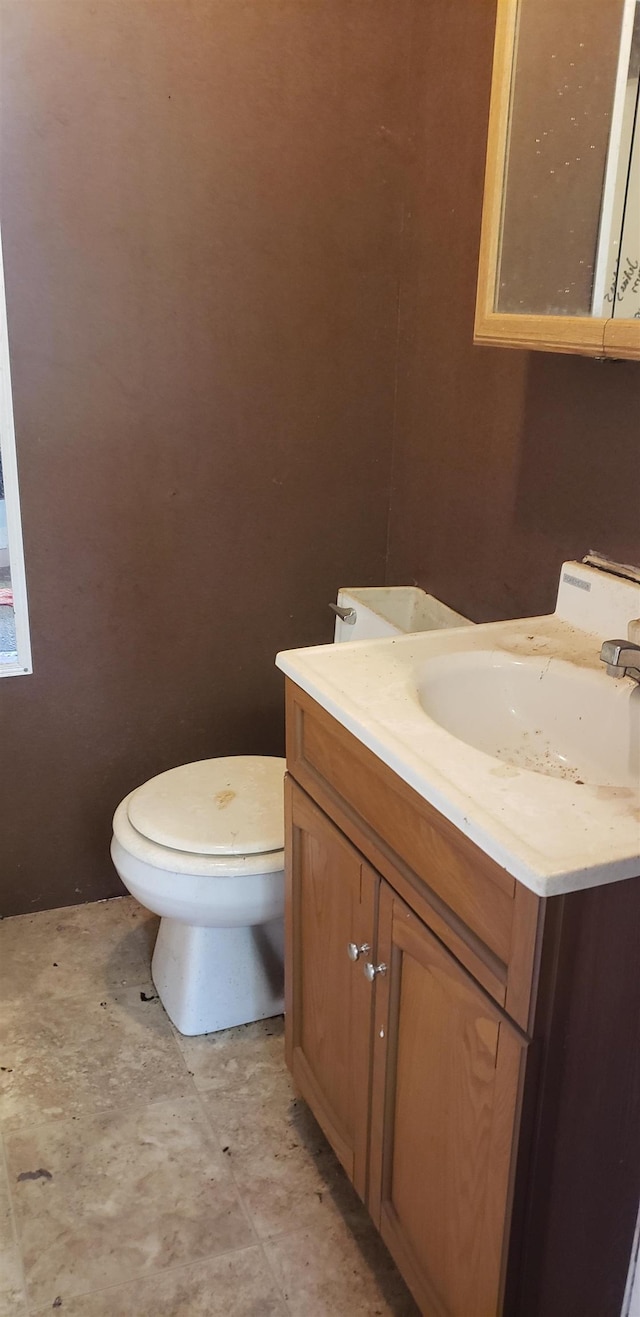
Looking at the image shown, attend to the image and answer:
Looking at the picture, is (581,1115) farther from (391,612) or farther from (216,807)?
(391,612)

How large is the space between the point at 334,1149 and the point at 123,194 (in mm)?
1685

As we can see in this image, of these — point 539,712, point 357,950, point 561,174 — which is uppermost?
point 561,174

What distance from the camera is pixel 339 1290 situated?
1.40 metres

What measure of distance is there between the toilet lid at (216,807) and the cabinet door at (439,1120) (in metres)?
0.52

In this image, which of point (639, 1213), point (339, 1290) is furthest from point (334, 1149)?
point (639, 1213)

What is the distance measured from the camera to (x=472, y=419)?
187 cm

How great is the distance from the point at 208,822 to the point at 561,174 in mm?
1171

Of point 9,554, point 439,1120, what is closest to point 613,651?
point 439,1120

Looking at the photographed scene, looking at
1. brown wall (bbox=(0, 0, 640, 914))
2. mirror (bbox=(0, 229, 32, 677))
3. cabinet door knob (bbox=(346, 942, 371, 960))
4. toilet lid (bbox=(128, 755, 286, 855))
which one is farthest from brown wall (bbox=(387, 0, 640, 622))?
mirror (bbox=(0, 229, 32, 677))

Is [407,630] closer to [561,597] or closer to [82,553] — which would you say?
[561,597]

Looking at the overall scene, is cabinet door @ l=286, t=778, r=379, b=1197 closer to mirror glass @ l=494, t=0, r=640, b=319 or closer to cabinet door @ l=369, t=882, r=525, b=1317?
cabinet door @ l=369, t=882, r=525, b=1317

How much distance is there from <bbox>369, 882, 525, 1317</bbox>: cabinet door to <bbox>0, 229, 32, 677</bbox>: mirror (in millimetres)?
1110

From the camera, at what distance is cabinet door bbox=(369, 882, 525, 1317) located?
1.03m

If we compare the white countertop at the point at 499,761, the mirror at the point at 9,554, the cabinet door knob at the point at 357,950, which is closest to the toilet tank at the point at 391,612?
the white countertop at the point at 499,761
